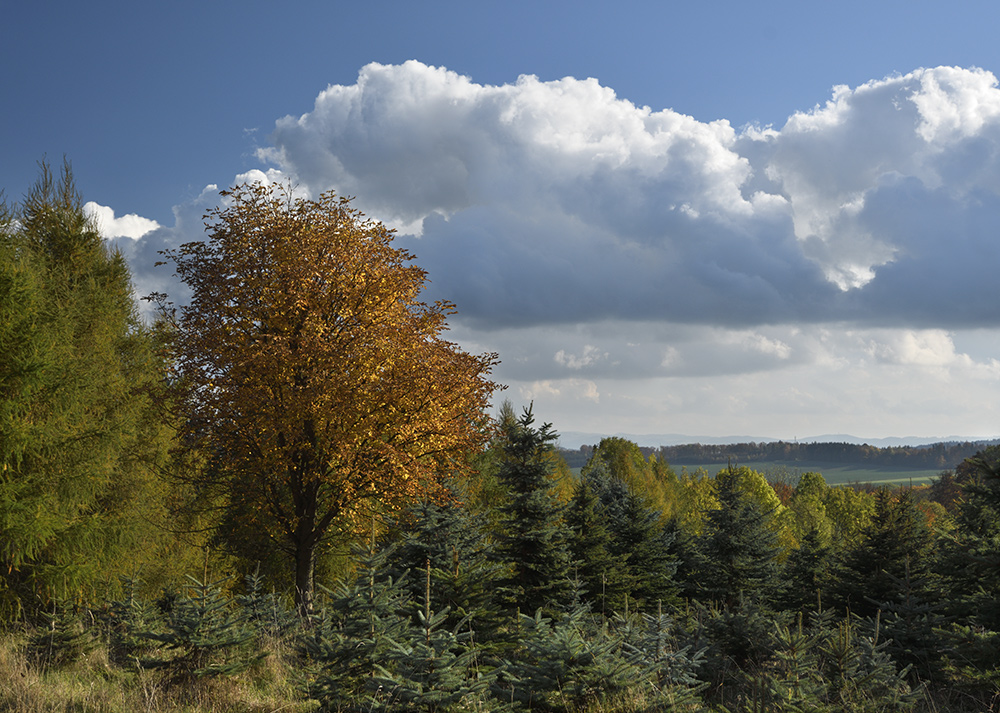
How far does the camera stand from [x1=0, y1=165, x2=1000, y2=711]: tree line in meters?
8.98

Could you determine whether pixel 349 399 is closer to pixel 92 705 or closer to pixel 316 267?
pixel 316 267

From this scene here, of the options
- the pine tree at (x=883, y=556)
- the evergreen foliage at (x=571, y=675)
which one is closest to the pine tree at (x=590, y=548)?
the pine tree at (x=883, y=556)

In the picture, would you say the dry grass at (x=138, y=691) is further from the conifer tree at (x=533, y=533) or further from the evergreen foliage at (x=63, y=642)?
the conifer tree at (x=533, y=533)

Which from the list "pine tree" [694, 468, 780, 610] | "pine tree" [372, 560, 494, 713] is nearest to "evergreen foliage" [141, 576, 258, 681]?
"pine tree" [372, 560, 494, 713]

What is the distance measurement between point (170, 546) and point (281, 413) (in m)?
12.8

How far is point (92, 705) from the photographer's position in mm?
8531

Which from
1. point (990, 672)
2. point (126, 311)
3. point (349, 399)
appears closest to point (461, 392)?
point (349, 399)

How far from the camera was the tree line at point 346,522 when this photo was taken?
8984mm

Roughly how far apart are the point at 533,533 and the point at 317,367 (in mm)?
6422

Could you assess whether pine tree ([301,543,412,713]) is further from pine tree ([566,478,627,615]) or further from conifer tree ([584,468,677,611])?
conifer tree ([584,468,677,611])

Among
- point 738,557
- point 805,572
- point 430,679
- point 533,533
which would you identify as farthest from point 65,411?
point 805,572

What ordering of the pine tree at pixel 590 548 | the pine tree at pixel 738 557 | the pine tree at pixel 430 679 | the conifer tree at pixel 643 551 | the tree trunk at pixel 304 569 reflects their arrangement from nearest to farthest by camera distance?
1. the pine tree at pixel 430 679
2. the tree trunk at pixel 304 569
3. the pine tree at pixel 590 548
4. the pine tree at pixel 738 557
5. the conifer tree at pixel 643 551

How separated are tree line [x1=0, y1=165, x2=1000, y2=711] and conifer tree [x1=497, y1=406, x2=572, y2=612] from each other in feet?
0.19

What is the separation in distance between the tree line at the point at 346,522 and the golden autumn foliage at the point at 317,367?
0.08 metres
